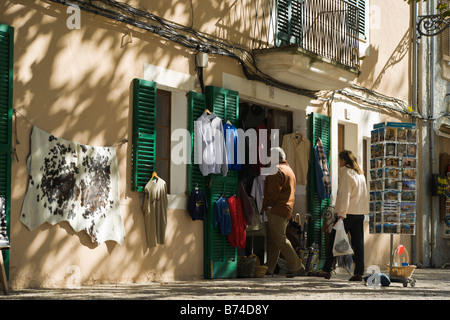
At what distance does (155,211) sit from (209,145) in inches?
59.2

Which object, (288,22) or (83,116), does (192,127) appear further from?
(288,22)

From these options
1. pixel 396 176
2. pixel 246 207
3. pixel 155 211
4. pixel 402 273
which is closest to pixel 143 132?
pixel 155 211

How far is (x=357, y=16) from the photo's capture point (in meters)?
16.5

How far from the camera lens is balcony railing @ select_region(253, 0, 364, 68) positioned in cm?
1441

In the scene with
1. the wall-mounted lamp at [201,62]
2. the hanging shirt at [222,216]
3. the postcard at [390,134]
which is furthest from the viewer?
the hanging shirt at [222,216]

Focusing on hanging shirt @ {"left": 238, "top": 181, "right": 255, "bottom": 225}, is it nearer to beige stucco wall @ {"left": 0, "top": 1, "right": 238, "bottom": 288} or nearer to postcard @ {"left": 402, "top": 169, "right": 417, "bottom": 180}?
beige stucco wall @ {"left": 0, "top": 1, "right": 238, "bottom": 288}

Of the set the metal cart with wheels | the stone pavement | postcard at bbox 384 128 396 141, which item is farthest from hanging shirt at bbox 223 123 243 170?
the metal cart with wheels

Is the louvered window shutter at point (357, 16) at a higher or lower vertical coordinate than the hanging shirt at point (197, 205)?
higher

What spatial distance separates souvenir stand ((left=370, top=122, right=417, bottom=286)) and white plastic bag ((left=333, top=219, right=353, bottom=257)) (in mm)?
483

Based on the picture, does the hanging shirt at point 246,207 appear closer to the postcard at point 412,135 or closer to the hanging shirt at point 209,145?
the hanging shirt at point 209,145

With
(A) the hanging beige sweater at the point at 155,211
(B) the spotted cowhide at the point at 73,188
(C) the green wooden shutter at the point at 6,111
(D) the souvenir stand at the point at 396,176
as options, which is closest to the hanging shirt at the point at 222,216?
(A) the hanging beige sweater at the point at 155,211

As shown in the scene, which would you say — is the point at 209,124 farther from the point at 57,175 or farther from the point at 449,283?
the point at 449,283

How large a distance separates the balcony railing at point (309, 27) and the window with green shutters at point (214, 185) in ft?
4.99

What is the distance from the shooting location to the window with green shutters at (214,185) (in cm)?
1257
